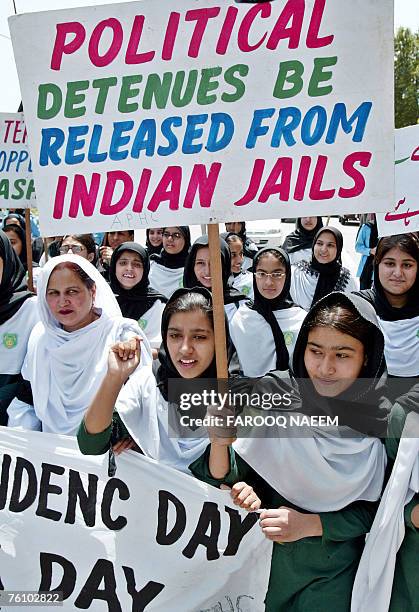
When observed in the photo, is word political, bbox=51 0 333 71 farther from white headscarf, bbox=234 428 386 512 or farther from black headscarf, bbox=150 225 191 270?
black headscarf, bbox=150 225 191 270

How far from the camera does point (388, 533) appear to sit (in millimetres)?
1961

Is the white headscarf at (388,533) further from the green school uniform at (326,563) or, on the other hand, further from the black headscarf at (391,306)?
the black headscarf at (391,306)

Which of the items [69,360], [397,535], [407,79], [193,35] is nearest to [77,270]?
[69,360]

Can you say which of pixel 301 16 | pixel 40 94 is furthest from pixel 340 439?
pixel 40 94

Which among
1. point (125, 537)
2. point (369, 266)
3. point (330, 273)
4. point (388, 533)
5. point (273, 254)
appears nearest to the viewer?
point (388, 533)

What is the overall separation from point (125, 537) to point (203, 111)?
143 centimetres

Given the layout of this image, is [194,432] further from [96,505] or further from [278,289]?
[278,289]

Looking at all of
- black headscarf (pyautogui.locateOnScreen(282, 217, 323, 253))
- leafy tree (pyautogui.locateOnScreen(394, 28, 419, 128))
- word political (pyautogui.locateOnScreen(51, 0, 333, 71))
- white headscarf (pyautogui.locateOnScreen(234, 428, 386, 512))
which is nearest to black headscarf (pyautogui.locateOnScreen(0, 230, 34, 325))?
word political (pyautogui.locateOnScreen(51, 0, 333, 71))

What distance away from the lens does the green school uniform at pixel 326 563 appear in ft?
6.66

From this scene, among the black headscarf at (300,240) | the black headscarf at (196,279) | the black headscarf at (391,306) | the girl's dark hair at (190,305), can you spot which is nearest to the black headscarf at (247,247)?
the black headscarf at (300,240)

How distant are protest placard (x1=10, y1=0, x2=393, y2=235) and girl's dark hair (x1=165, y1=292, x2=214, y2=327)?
430 mm

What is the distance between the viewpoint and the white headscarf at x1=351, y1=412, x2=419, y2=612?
192 centimetres

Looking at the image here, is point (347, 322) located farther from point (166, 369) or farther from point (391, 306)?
point (391, 306)

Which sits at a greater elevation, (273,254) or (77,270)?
(273,254)
